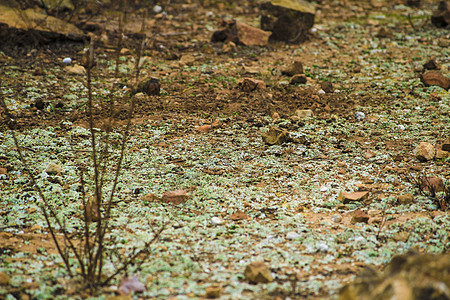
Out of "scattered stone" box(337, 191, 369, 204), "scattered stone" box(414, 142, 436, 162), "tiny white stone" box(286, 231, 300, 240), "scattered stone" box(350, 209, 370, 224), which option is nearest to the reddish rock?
"scattered stone" box(414, 142, 436, 162)

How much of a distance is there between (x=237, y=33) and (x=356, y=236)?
184 inches

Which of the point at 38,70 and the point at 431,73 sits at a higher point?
the point at 431,73

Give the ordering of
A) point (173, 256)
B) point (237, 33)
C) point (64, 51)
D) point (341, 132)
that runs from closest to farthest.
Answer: point (173, 256)
point (341, 132)
point (64, 51)
point (237, 33)

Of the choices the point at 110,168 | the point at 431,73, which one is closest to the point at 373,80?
the point at 431,73

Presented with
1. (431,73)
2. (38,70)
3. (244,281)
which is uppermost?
(431,73)

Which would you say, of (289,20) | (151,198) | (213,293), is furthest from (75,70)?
(213,293)

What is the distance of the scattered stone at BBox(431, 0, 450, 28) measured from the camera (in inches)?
282

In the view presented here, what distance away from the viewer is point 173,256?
7.73ft

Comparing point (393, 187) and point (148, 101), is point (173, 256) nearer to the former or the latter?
point (393, 187)

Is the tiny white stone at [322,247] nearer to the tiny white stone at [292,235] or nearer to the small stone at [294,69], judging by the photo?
the tiny white stone at [292,235]

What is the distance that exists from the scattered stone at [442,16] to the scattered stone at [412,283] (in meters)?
6.79

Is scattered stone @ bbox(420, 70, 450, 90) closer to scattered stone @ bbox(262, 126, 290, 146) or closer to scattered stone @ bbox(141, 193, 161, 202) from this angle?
scattered stone @ bbox(262, 126, 290, 146)

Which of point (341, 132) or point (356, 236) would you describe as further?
point (341, 132)

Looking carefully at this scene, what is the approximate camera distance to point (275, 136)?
3.87m
